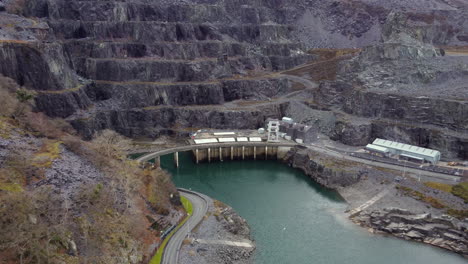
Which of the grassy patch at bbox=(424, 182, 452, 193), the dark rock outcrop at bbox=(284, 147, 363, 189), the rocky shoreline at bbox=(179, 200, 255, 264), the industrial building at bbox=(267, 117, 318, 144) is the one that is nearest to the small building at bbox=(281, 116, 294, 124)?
the industrial building at bbox=(267, 117, 318, 144)

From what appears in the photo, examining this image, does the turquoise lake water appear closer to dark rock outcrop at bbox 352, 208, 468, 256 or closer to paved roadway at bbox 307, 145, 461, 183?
dark rock outcrop at bbox 352, 208, 468, 256

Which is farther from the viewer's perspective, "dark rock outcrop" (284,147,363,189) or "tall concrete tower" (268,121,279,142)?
"tall concrete tower" (268,121,279,142)

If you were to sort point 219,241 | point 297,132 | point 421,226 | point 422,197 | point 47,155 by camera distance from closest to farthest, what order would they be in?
point 47,155 → point 219,241 → point 421,226 → point 422,197 → point 297,132

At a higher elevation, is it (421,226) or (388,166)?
(388,166)

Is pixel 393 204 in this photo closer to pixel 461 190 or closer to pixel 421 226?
pixel 421 226

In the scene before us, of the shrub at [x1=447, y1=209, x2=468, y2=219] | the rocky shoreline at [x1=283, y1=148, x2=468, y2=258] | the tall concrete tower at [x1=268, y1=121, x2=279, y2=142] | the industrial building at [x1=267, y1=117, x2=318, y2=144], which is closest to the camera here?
the rocky shoreline at [x1=283, y1=148, x2=468, y2=258]

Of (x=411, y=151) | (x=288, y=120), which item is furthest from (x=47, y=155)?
(x=411, y=151)

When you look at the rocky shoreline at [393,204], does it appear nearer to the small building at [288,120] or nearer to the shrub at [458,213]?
the shrub at [458,213]
